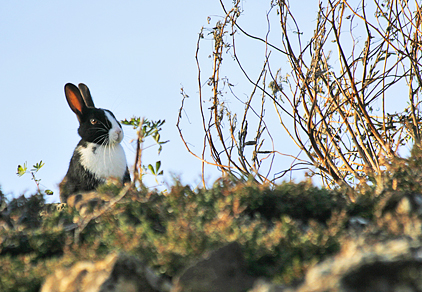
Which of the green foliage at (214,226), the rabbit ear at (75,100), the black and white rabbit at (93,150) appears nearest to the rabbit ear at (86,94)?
the black and white rabbit at (93,150)

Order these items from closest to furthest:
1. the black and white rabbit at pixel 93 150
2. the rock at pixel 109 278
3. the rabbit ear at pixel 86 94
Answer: the rock at pixel 109 278
the black and white rabbit at pixel 93 150
the rabbit ear at pixel 86 94

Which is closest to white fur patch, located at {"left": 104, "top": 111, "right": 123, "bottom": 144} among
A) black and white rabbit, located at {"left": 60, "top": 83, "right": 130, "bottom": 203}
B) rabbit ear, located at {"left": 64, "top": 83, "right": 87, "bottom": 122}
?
black and white rabbit, located at {"left": 60, "top": 83, "right": 130, "bottom": 203}

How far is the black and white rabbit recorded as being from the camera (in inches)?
201

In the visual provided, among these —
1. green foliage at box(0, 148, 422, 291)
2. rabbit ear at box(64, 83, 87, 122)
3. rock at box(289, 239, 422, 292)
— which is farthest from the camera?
rabbit ear at box(64, 83, 87, 122)

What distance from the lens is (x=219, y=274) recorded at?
2.01 meters

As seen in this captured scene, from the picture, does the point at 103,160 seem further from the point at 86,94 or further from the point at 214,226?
the point at 214,226

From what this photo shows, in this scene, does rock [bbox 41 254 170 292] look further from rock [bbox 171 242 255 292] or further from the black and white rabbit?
the black and white rabbit

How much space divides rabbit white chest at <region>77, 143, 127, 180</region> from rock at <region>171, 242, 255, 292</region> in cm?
319

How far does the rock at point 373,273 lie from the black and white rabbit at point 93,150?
3627 mm

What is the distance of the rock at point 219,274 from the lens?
6.28 feet

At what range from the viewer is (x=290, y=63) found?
16.1 ft

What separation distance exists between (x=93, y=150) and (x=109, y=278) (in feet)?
11.6

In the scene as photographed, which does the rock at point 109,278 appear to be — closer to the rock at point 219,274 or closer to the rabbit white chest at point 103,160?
the rock at point 219,274

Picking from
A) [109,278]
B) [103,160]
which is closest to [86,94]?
[103,160]
